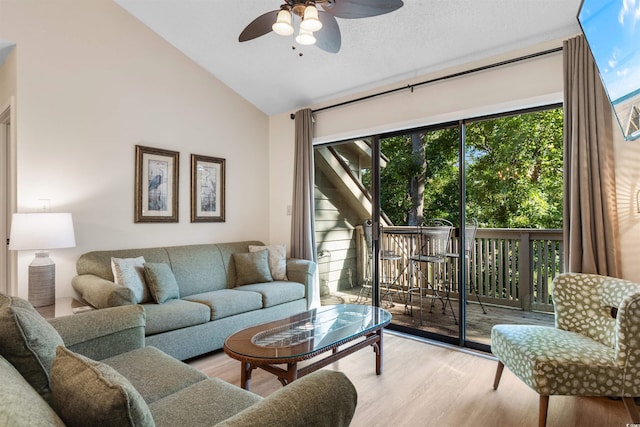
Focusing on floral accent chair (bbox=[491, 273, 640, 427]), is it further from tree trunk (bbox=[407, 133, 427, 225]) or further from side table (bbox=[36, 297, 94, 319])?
side table (bbox=[36, 297, 94, 319])

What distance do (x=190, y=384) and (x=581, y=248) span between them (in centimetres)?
265

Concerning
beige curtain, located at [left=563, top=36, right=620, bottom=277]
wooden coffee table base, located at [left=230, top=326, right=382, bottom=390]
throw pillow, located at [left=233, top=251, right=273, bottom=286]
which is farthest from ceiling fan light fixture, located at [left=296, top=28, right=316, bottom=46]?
throw pillow, located at [left=233, top=251, right=273, bottom=286]

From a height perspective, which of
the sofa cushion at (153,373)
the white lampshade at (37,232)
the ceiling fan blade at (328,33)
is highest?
the ceiling fan blade at (328,33)

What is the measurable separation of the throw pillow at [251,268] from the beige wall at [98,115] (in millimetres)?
549

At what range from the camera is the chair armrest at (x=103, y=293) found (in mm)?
2493

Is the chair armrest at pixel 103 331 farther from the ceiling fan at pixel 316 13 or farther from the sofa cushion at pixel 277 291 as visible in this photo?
the ceiling fan at pixel 316 13

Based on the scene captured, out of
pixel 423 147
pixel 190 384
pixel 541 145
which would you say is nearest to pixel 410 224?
pixel 423 147

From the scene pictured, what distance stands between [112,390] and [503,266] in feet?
13.0

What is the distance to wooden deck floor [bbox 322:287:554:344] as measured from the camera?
11.3ft

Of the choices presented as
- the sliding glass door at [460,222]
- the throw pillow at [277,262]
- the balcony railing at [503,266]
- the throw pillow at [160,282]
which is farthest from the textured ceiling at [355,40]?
the throw pillow at [160,282]

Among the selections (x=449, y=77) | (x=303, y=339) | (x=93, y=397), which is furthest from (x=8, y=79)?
(x=449, y=77)

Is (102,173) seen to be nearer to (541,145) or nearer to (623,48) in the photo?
(623,48)

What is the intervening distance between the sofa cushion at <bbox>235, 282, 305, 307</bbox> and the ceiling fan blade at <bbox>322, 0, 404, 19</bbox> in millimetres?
2446

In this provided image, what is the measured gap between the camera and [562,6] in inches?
97.2
